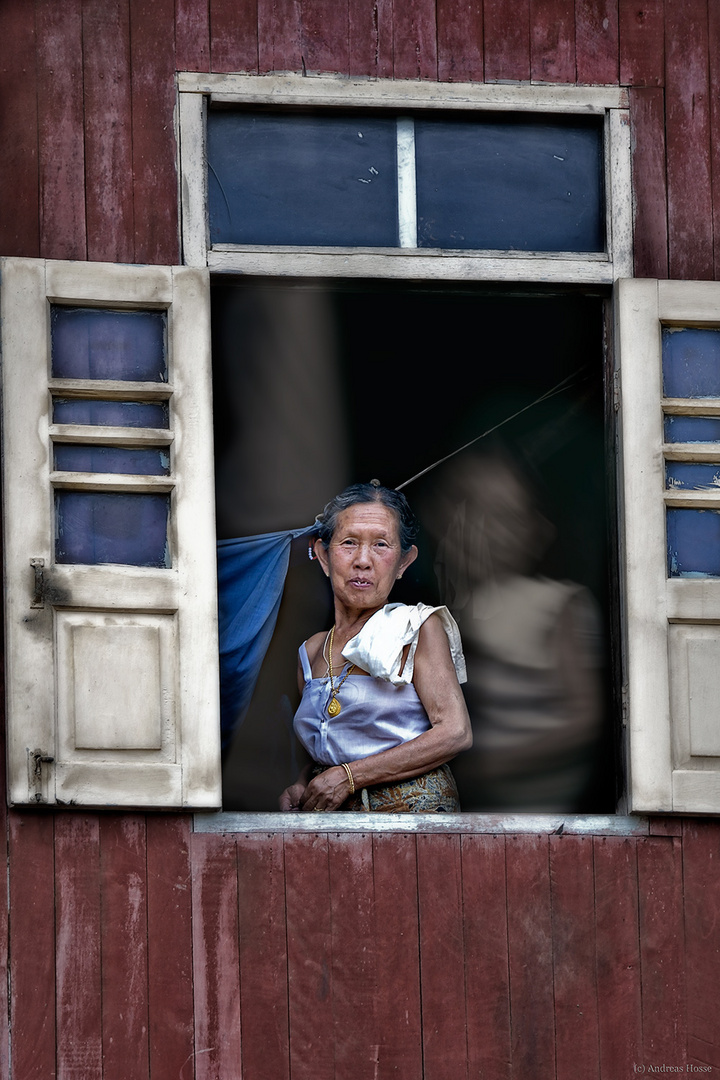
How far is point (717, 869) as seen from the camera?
529 cm

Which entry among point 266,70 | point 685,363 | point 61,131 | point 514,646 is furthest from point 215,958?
point 266,70

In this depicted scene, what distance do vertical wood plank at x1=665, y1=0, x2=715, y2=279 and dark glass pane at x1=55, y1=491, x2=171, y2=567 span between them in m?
1.76

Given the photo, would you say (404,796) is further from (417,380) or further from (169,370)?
(417,380)

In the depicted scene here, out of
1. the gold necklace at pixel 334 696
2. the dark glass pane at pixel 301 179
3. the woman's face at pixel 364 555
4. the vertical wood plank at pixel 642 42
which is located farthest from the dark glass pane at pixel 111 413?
the vertical wood plank at pixel 642 42

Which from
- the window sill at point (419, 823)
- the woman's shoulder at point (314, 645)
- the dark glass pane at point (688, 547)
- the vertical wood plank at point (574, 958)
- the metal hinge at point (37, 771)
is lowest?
the vertical wood plank at point (574, 958)

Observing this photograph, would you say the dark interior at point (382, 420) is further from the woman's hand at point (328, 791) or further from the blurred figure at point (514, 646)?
the woman's hand at point (328, 791)

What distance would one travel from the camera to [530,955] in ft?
17.0

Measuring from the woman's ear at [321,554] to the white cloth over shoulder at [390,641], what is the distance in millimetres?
313

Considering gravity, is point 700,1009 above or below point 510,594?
below

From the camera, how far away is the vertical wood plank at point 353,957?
5055mm

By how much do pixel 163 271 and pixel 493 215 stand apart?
108 cm

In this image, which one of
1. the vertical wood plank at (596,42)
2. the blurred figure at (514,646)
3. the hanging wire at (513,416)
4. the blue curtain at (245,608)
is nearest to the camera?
the vertical wood plank at (596,42)

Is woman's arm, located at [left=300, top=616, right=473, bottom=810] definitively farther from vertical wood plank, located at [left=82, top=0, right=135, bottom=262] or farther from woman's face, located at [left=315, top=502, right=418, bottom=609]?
vertical wood plank, located at [left=82, top=0, right=135, bottom=262]

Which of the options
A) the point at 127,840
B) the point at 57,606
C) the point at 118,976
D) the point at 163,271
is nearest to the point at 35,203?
the point at 163,271
